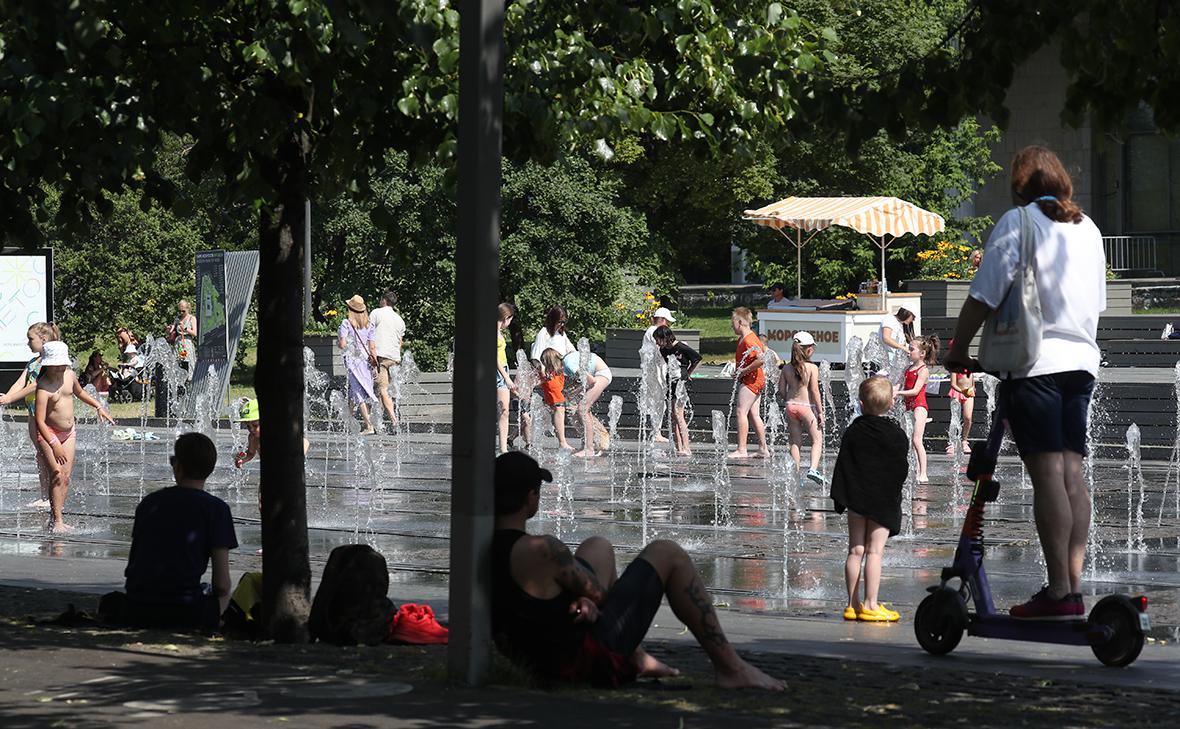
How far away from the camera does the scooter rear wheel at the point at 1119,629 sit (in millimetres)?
7691

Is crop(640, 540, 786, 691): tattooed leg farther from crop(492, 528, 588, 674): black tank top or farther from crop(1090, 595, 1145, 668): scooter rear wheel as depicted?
crop(1090, 595, 1145, 668): scooter rear wheel

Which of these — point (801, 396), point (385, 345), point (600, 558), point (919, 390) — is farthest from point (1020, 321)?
point (385, 345)

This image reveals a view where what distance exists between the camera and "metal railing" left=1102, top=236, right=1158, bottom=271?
4788 centimetres

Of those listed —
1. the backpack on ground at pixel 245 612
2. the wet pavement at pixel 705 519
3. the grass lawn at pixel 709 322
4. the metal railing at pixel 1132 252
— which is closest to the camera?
the backpack on ground at pixel 245 612

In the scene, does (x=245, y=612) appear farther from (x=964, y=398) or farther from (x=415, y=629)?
(x=964, y=398)

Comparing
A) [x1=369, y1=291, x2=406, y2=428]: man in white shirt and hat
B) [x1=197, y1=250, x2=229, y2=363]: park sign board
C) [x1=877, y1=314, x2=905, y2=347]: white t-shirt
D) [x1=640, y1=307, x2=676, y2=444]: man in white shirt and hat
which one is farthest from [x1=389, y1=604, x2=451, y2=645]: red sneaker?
[x1=369, y1=291, x2=406, y2=428]: man in white shirt and hat

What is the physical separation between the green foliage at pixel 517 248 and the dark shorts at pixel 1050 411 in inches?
1033

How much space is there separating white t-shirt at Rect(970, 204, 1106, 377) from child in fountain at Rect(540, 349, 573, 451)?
47.0 feet

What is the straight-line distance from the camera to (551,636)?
7.15 meters

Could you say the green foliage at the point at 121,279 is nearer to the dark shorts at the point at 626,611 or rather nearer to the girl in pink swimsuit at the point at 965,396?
the girl in pink swimsuit at the point at 965,396

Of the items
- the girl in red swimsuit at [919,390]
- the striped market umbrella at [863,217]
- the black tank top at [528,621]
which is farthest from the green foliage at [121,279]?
the black tank top at [528,621]

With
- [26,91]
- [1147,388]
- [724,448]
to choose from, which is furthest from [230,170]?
[1147,388]

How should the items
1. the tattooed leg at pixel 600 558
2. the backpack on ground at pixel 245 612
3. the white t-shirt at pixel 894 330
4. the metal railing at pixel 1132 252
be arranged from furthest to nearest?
the metal railing at pixel 1132 252 < the white t-shirt at pixel 894 330 < the backpack on ground at pixel 245 612 < the tattooed leg at pixel 600 558

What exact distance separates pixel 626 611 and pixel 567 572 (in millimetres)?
272
